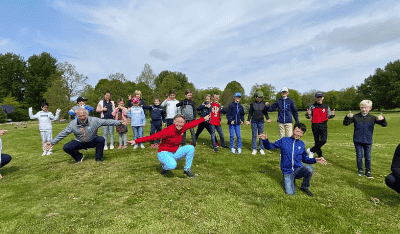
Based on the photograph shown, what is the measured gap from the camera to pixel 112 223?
3.83 m

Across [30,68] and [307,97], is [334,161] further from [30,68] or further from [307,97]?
[307,97]

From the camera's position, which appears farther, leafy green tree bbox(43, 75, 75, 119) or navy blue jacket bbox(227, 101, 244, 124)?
leafy green tree bbox(43, 75, 75, 119)

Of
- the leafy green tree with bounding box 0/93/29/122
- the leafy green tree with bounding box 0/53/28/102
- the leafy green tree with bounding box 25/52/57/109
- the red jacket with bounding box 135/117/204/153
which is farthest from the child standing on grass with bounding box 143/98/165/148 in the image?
the leafy green tree with bounding box 0/53/28/102

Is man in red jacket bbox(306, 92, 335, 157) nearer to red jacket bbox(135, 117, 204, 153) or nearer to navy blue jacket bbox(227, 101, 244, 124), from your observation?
navy blue jacket bbox(227, 101, 244, 124)

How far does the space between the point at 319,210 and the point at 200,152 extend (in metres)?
5.94

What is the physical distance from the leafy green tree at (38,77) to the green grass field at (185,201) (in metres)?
61.7

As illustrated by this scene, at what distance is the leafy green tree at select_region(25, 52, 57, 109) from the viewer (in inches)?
2154

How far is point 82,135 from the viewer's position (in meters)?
7.50

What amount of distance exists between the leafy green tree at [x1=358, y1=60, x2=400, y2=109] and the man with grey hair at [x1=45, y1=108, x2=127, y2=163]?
72963 millimetres

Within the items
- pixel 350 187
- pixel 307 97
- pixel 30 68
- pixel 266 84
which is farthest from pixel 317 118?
pixel 307 97

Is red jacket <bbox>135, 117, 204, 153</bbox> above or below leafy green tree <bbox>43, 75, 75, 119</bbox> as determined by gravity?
below

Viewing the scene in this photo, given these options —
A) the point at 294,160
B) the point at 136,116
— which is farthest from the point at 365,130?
the point at 136,116

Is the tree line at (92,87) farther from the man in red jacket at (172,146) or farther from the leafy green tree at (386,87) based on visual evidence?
the man in red jacket at (172,146)

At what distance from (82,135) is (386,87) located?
7705 centimetres
